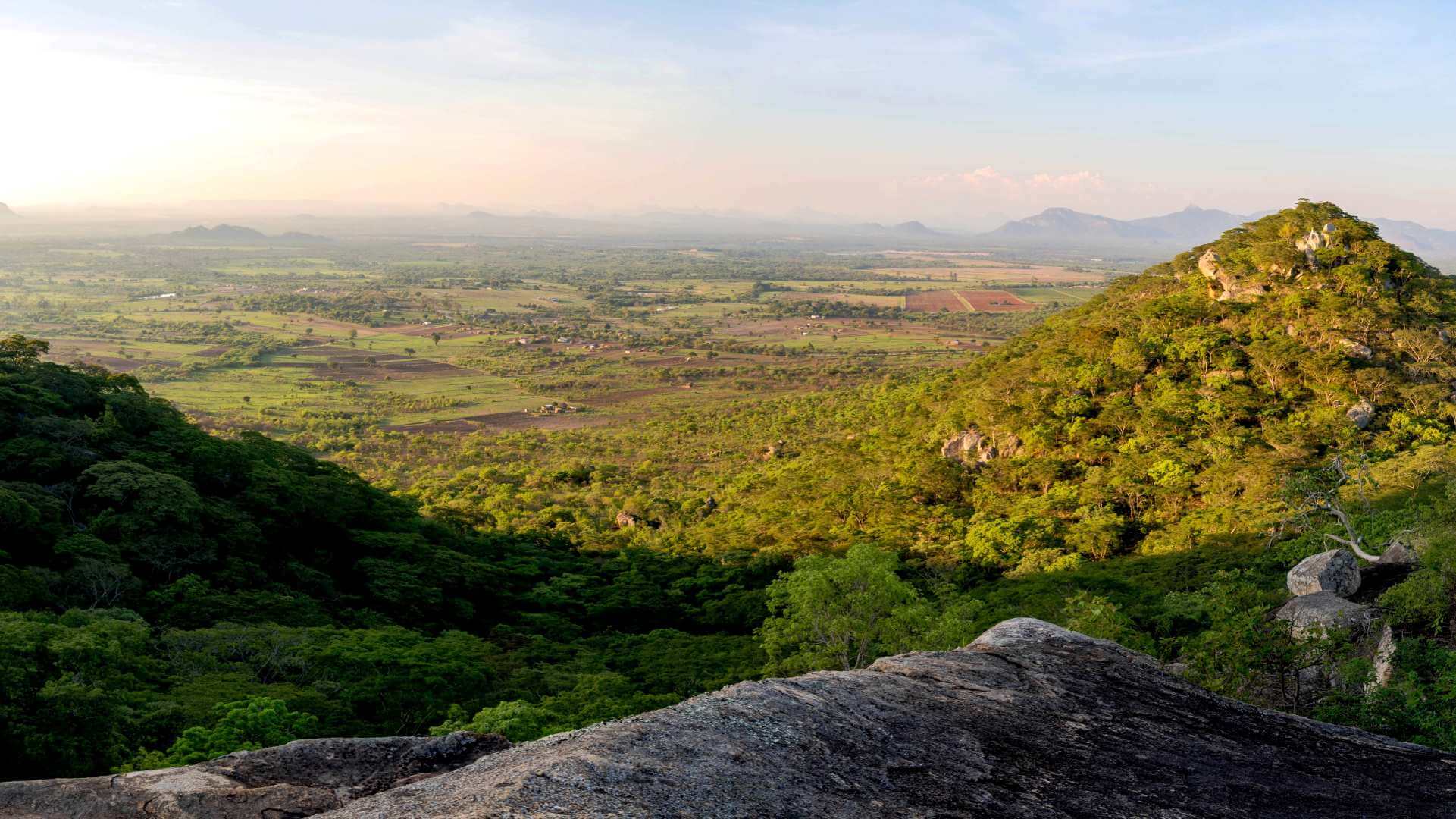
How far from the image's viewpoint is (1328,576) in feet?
79.3

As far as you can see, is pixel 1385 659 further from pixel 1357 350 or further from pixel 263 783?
pixel 1357 350

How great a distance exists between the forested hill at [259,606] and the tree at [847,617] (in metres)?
4.25

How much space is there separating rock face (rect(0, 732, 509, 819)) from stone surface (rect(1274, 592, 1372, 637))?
836 inches

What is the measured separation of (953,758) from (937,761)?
0.23 m

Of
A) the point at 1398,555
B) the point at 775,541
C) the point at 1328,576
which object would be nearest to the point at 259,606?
the point at 775,541

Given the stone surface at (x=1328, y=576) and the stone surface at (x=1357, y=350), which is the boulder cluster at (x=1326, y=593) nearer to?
the stone surface at (x=1328, y=576)

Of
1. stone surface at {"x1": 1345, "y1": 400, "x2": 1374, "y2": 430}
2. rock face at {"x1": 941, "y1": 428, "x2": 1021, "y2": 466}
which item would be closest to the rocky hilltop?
stone surface at {"x1": 1345, "y1": 400, "x2": 1374, "y2": 430}

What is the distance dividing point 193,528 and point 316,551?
847cm

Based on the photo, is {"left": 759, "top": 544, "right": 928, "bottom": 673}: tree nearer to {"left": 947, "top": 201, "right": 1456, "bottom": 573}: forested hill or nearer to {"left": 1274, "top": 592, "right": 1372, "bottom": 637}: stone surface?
{"left": 1274, "top": 592, "right": 1372, "bottom": 637}: stone surface

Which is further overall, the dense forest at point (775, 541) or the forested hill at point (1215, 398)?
the forested hill at point (1215, 398)

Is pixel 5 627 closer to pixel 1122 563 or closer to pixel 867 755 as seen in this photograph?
pixel 867 755

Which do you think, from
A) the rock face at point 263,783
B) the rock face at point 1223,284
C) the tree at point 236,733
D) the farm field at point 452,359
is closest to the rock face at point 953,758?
the rock face at point 263,783

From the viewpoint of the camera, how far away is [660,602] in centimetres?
4472

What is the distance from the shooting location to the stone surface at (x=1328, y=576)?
24.0 metres
